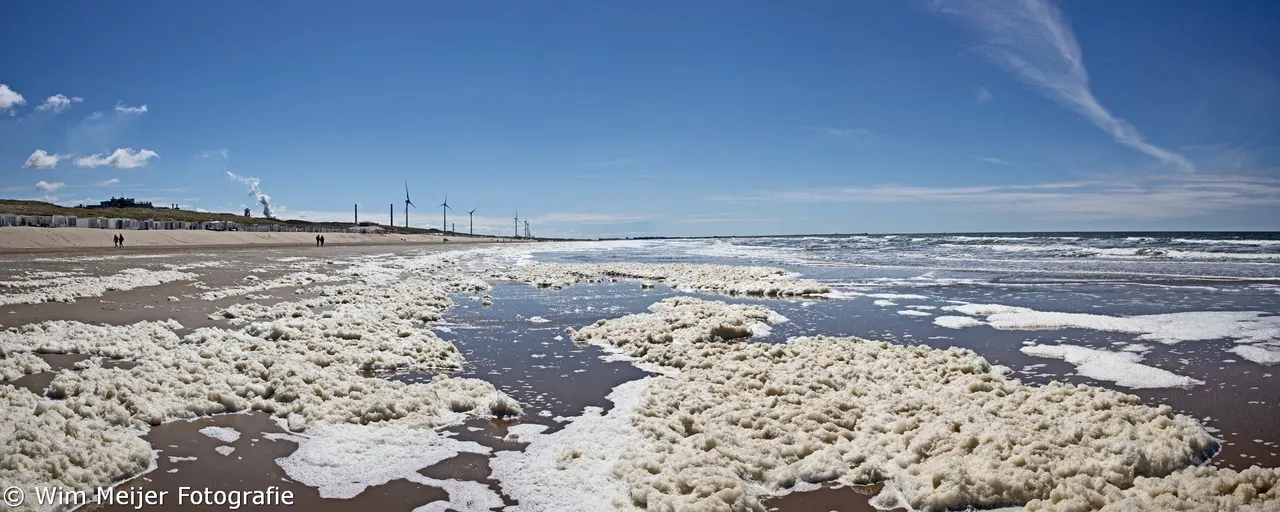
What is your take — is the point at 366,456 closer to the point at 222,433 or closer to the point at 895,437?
the point at 222,433

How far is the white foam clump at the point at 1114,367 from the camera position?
7.67 metres

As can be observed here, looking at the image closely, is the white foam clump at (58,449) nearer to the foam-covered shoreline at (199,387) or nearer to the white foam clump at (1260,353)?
the foam-covered shoreline at (199,387)

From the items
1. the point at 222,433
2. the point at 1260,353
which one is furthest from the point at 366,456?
the point at 1260,353

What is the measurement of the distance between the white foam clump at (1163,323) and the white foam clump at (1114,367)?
6.16 ft

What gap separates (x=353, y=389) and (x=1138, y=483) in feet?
23.0

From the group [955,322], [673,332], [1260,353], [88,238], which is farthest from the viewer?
[88,238]

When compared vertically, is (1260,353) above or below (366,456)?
above

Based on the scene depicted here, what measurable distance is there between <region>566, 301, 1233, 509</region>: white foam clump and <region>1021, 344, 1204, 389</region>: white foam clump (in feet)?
5.04

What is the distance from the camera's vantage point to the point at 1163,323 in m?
12.0

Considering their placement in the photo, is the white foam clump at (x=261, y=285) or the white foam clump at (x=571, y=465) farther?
the white foam clump at (x=261, y=285)

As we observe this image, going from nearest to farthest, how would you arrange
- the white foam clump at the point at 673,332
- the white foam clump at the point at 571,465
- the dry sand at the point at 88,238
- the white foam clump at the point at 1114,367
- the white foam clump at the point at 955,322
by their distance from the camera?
the white foam clump at the point at 571,465, the white foam clump at the point at 1114,367, the white foam clump at the point at 673,332, the white foam clump at the point at 955,322, the dry sand at the point at 88,238

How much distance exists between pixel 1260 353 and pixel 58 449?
45.2ft

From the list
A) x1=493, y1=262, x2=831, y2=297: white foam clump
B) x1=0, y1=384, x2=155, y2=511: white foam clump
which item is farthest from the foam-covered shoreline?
x1=493, y1=262, x2=831, y2=297: white foam clump

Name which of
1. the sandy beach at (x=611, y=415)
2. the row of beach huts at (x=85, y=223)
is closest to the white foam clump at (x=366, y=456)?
the sandy beach at (x=611, y=415)
